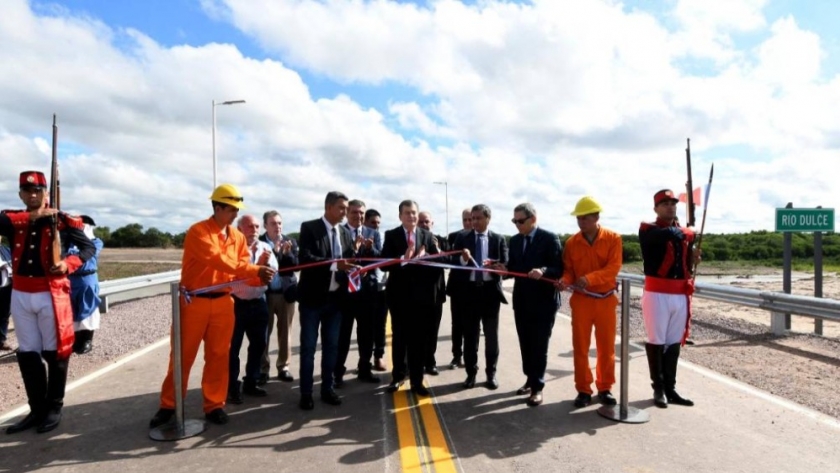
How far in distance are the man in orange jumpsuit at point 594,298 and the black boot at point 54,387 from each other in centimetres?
487

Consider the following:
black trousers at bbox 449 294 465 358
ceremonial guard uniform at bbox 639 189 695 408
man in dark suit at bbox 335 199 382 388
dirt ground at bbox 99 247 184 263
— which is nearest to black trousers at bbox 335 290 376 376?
man in dark suit at bbox 335 199 382 388

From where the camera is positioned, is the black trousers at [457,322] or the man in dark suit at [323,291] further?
the black trousers at [457,322]

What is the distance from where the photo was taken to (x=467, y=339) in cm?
623

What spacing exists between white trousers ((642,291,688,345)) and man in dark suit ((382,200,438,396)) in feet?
7.74

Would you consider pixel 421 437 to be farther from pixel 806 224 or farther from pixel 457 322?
pixel 806 224

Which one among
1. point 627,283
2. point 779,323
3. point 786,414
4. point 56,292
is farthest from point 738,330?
point 56,292

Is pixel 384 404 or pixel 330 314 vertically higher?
pixel 330 314

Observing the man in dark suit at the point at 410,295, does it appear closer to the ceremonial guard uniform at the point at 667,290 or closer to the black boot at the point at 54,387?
the ceremonial guard uniform at the point at 667,290

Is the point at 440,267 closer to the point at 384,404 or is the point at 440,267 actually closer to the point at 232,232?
the point at 384,404

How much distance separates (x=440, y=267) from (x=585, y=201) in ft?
5.67

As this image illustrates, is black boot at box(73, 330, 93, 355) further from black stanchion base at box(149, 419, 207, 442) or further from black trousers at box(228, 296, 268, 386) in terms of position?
black stanchion base at box(149, 419, 207, 442)

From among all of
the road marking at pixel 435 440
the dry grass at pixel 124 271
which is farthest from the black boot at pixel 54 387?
the dry grass at pixel 124 271

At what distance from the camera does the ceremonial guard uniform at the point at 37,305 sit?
15.9ft

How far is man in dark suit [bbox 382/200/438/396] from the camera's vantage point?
19.6 feet
